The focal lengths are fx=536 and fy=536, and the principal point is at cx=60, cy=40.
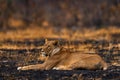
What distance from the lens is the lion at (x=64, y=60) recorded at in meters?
10.7

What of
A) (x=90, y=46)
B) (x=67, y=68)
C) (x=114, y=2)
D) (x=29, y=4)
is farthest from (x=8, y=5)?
(x=67, y=68)

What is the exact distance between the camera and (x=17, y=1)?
3234 centimetres

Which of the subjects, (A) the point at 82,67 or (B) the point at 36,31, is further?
(B) the point at 36,31

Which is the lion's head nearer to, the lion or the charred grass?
the lion

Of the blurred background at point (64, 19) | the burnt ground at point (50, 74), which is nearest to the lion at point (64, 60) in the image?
the burnt ground at point (50, 74)

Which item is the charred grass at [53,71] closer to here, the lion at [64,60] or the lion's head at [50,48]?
the lion at [64,60]

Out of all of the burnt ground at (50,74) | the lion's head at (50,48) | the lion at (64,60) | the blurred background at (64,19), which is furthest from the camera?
the blurred background at (64,19)

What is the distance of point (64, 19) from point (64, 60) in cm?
1980

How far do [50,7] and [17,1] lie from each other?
3550 millimetres

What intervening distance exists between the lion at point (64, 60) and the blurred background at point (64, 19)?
1095 centimetres

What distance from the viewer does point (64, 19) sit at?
30.8 m

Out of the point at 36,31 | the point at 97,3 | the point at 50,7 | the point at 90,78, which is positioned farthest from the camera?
the point at 50,7

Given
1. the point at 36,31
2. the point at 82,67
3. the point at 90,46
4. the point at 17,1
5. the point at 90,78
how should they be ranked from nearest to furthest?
the point at 90,78 < the point at 82,67 < the point at 90,46 < the point at 36,31 < the point at 17,1

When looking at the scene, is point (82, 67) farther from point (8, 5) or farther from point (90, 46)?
point (8, 5)
